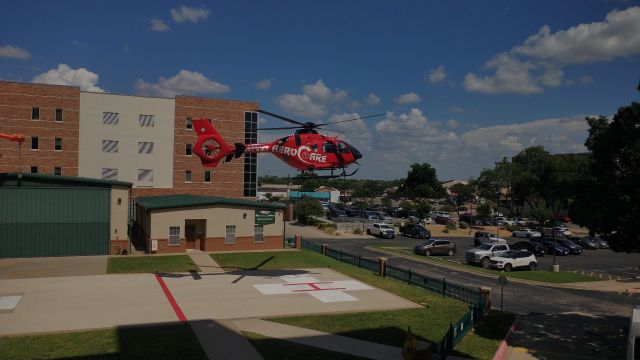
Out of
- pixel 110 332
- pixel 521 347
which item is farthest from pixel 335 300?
pixel 110 332

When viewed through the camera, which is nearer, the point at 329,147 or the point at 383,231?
the point at 329,147

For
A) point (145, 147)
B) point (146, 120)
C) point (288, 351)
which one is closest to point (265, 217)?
point (145, 147)

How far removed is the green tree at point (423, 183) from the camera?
10219cm

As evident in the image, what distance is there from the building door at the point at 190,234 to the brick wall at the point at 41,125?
67.3 feet

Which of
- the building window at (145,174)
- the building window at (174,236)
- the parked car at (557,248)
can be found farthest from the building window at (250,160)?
the parked car at (557,248)

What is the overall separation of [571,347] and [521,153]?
102 m

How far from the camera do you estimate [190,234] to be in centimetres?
3800

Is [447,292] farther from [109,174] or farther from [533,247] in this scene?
[109,174]

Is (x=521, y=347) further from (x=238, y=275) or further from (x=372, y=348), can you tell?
(x=238, y=275)

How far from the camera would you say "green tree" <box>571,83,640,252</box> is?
17.5 metres

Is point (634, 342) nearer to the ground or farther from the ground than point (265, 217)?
nearer to the ground

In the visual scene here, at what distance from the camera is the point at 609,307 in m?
25.4

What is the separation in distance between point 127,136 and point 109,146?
2118 millimetres

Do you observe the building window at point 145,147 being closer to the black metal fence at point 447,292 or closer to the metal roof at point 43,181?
the metal roof at point 43,181
